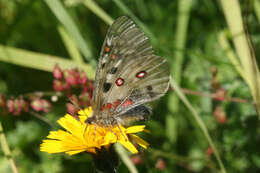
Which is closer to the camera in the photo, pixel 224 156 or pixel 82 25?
pixel 224 156

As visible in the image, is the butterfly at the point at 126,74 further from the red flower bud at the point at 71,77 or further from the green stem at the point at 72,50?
the green stem at the point at 72,50

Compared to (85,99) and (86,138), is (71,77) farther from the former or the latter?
(86,138)

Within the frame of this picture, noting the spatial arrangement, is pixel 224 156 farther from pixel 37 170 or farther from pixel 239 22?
pixel 37 170

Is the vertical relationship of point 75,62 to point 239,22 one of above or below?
above

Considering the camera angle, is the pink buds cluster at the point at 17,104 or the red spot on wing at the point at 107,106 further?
the pink buds cluster at the point at 17,104

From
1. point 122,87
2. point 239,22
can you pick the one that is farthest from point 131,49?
point 239,22

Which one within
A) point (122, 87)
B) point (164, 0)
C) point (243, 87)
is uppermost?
point (164, 0)

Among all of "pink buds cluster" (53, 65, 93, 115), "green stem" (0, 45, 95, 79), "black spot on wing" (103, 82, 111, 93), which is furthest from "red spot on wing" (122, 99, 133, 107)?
"green stem" (0, 45, 95, 79)

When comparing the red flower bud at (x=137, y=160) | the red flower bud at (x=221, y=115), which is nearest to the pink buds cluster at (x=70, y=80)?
the red flower bud at (x=137, y=160)
